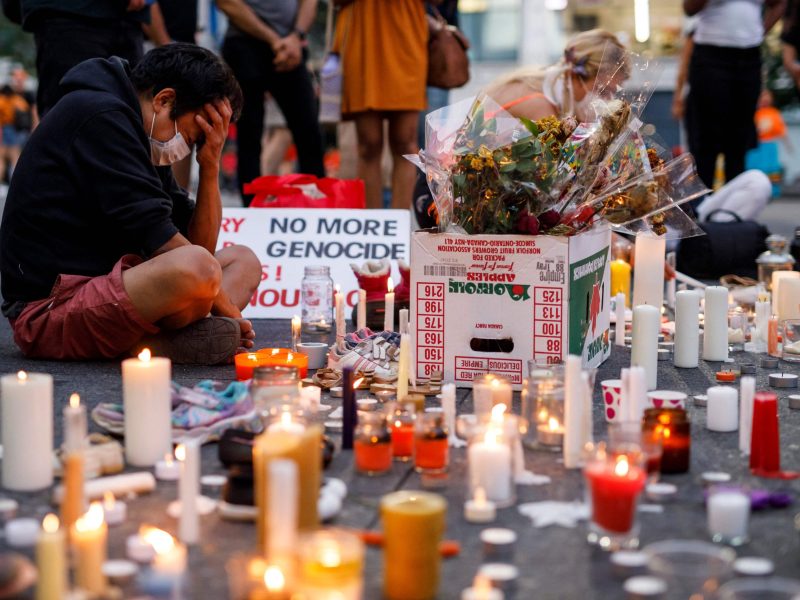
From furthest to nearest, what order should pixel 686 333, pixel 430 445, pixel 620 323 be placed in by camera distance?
1. pixel 620 323
2. pixel 686 333
3. pixel 430 445

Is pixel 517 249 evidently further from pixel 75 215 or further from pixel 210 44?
pixel 210 44

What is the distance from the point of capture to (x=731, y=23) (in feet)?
21.2

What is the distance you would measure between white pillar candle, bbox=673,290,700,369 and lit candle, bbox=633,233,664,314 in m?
0.47

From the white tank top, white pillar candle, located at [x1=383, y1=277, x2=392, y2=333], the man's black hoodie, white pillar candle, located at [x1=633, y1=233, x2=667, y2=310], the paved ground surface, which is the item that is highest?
the white tank top

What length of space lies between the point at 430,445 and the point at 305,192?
317 centimetres

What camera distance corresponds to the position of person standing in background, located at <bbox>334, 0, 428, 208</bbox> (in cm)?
580

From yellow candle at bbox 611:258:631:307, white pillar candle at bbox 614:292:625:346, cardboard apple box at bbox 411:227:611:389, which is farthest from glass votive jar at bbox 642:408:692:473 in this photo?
yellow candle at bbox 611:258:631:307

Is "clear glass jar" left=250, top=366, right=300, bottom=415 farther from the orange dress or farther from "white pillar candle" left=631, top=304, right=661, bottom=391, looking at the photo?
the orange dress

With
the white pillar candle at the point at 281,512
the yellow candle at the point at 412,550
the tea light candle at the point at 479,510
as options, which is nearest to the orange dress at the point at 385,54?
the tea light candle at the point at 479,510

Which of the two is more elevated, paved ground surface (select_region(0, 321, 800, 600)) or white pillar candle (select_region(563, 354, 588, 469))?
white pillar candle (select_region(563, 354, 588, 469))

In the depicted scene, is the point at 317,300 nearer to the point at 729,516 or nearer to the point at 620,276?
the point at 620,276

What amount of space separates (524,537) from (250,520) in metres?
0.53

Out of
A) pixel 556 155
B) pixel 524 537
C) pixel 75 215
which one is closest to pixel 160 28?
pixel 75 215

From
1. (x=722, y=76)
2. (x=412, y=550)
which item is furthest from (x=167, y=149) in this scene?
(x=722, y=76)
